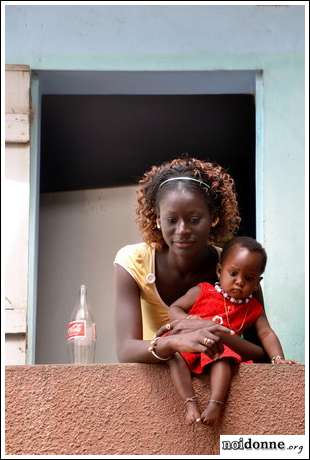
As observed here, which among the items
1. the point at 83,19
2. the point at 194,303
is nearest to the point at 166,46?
the point at 83,19

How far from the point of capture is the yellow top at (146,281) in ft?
15.0

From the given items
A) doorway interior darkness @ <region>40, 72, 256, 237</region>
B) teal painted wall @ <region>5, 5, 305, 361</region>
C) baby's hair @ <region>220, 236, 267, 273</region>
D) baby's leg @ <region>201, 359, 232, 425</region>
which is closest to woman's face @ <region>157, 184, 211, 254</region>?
baby's hair @ <region>220, 236, 267, 273</region>

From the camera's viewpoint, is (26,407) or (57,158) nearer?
(26,407)

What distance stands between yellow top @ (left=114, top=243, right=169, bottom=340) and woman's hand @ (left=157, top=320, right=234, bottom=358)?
57 centimetres

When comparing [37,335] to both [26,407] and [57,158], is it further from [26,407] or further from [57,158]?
[26,407]

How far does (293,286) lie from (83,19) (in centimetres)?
181

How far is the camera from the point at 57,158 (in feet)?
22.4

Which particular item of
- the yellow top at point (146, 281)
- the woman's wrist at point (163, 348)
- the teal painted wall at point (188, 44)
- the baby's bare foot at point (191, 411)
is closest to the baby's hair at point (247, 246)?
the yellow top at point (146, 281)

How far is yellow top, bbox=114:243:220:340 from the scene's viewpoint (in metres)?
4.58

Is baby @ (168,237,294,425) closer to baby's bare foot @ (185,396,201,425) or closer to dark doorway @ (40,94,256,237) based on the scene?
baby's bare foot @ (185,396,201,425)

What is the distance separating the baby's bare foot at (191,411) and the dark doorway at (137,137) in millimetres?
2710

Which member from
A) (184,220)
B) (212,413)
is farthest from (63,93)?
(212,413)

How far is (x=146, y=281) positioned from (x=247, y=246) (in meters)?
0.47

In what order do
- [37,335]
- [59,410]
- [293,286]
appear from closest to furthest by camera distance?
[59,410] < [293,286] < [37,335]
